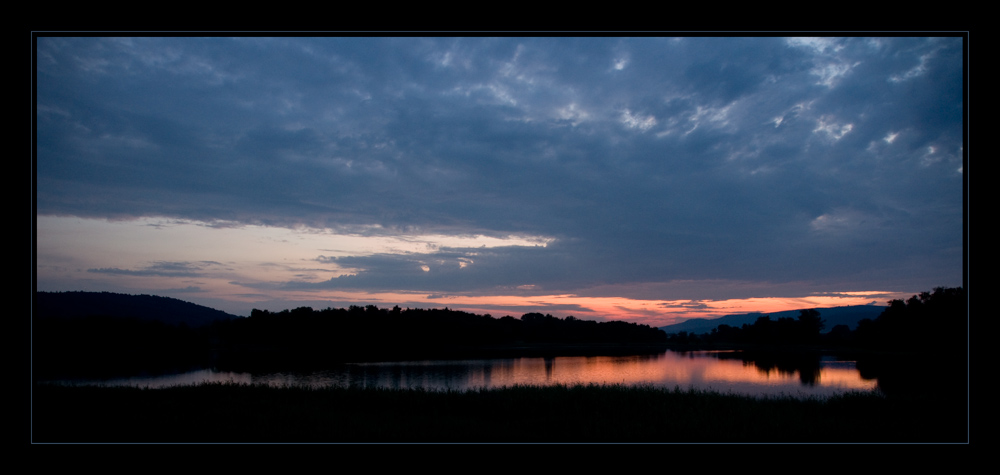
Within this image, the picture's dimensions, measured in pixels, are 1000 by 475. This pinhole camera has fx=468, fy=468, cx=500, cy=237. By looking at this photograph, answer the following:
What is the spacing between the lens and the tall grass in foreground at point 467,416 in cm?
1220

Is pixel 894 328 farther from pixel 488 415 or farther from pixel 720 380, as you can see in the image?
pixel 488 415

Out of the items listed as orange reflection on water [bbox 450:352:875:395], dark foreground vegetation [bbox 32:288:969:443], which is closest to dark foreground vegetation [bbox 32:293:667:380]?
orange reflection on water [bbox 450:352:875:395]

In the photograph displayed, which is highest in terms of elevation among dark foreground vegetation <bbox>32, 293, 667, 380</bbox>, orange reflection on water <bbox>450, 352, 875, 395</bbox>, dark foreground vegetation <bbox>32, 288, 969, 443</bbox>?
dark foreground vegetation <bbox>32, 288, 969, 443</bbox>

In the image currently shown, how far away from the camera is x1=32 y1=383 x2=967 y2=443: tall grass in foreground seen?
40.0 feet

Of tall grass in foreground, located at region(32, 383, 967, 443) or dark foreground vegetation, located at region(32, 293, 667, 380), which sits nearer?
tall grass in foreground, located at region(32, 383, 967, 443)

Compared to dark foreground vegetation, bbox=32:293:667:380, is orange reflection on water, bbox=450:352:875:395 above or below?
above

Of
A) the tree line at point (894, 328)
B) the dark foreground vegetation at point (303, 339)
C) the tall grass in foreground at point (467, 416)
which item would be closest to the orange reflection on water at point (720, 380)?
the tree line at point (894, 328)

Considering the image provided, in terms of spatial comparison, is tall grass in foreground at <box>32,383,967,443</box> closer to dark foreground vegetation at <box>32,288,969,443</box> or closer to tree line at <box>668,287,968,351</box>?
dark foreground vegetation at <box>32,288,969,443</box>

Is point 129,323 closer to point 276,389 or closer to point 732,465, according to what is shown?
point 276,389

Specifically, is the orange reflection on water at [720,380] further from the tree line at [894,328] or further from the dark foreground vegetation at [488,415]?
the tree line at [894,328]

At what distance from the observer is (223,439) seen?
11898 millimetres

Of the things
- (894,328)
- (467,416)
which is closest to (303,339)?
(467,416)
